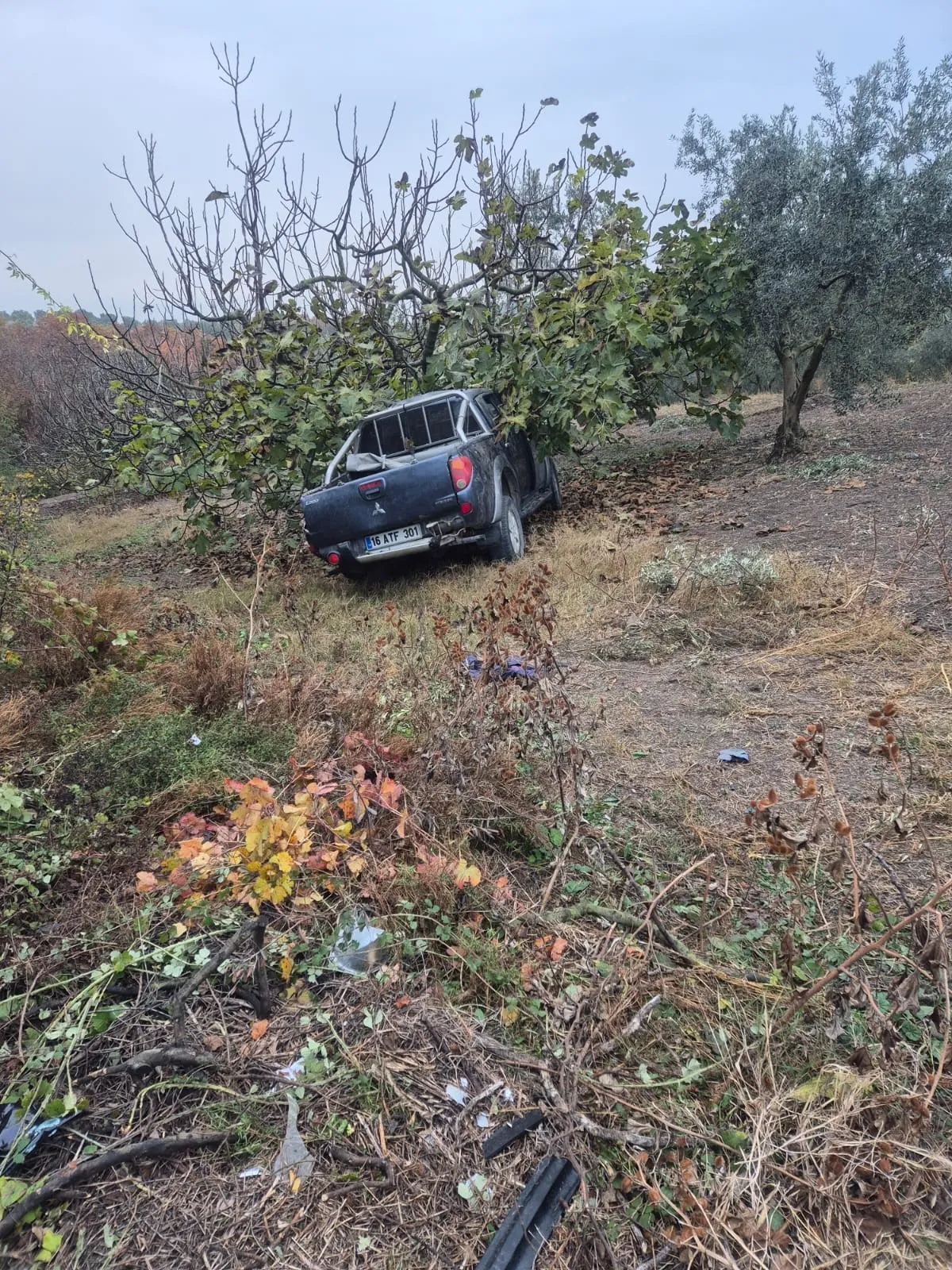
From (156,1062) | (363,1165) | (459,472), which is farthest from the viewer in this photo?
(459,472)

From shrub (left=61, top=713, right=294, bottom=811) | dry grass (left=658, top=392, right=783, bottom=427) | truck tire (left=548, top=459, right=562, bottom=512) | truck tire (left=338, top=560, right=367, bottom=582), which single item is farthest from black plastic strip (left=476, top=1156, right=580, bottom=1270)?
dry grass (left=658, top=392, right=783, bottom=427)

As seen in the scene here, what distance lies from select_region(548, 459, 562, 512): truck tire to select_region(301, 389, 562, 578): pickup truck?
1874 mm

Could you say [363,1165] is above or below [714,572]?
below

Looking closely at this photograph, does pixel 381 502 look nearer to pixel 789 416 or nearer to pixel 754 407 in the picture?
pixel 789 416

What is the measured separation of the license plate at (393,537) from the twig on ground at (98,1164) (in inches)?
203

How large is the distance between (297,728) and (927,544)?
16.1 feet

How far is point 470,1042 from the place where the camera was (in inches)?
74.7

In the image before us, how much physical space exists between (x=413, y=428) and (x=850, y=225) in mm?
5997

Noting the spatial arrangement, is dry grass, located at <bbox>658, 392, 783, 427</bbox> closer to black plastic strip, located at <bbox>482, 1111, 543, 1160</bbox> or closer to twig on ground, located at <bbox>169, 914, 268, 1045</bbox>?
twig on ground, located at <bbox>169, 914, 268, 1045</bbox>

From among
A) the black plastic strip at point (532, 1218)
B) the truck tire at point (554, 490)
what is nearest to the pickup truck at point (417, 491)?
the truck tire at point (554, 490)

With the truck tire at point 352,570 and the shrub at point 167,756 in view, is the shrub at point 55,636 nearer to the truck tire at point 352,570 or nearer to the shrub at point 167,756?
the shrub at point 167,756

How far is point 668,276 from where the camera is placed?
376 inches

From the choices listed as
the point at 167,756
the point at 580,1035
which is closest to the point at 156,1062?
the point at 580,1035

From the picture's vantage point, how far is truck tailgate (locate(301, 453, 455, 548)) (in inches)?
245
